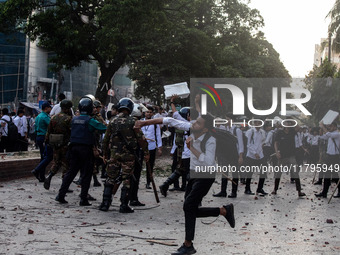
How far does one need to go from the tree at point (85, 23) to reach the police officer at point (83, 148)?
10409mm

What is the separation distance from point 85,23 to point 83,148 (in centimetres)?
1314

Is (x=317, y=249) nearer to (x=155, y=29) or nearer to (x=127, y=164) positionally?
(x=127, y=164)

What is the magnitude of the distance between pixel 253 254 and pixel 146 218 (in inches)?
107

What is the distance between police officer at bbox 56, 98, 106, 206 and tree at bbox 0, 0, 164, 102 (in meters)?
10.4

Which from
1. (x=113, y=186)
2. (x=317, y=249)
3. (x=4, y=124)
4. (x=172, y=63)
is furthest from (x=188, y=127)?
(x=172, y=63)

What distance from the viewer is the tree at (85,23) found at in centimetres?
1969

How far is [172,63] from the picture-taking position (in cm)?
3222

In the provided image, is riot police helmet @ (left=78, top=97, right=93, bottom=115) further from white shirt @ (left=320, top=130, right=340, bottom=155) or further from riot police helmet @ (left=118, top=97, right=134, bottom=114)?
white shirt @ (left=320, top=130, right=340, bottom=155)

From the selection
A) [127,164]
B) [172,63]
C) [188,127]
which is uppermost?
[172,63]

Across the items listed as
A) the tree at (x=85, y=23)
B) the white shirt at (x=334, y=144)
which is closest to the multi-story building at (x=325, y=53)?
the tree at (x=85, y=23)

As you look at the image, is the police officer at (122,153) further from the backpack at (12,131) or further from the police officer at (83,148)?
the backpack at (12,131)

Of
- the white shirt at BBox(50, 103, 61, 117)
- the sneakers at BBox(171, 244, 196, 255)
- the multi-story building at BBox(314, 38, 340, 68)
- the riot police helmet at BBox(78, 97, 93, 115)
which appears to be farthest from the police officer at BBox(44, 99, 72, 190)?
the multi-story building at BBox(314, 38, 340, 68)

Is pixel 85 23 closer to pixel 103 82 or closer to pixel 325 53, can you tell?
pixel 103 82

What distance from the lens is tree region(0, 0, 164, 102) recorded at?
1969 centimetres
